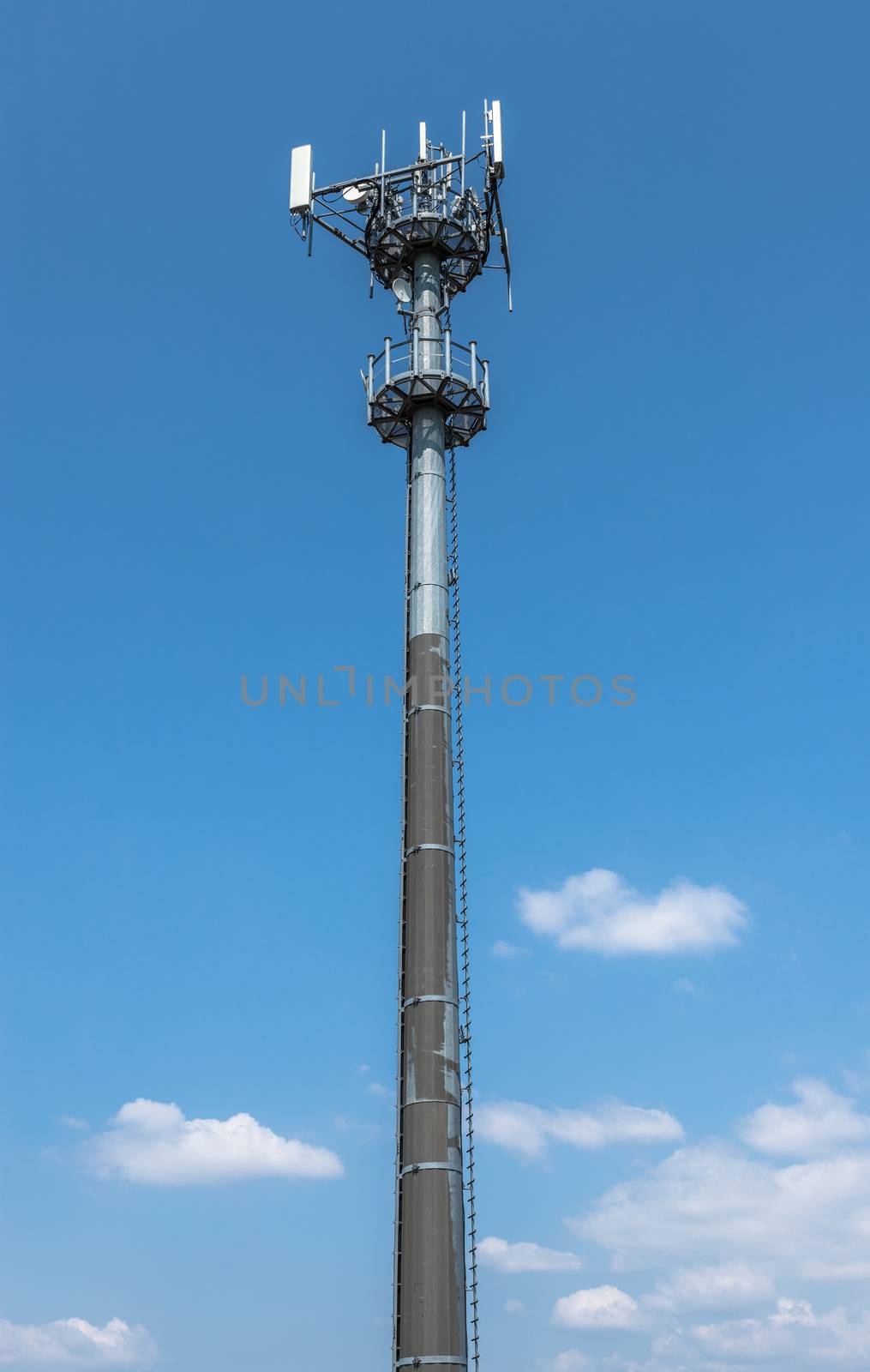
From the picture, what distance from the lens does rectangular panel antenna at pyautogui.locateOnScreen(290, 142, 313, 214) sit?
46.5 m

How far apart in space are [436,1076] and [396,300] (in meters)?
28.0

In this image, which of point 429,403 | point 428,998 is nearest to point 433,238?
point 429,403

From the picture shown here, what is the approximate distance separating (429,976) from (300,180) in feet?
99.7

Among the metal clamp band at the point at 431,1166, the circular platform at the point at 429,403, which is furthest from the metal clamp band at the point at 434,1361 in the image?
the circular platform at the point at 429,403

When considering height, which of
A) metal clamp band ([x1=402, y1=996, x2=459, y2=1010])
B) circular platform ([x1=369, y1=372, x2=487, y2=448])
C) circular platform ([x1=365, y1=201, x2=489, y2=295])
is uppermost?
circular platform ([x1=365, y1=201, x2=489, y2=295])

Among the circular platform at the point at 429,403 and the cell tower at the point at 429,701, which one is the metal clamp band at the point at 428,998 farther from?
the circular platform at the point at 429,403

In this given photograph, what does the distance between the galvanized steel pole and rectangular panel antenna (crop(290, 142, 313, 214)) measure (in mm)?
8108

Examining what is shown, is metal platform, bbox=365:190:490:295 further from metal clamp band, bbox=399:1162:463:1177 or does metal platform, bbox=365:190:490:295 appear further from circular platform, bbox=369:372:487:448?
metal clamp band, bbox=399:1162:463:1177

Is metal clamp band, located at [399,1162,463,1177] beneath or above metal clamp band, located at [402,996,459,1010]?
beneath

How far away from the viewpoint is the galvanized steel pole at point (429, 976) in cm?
3108

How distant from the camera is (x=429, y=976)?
113 ft

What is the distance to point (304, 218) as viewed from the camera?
153ft

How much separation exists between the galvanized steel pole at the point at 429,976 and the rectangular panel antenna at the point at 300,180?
8.11 meters

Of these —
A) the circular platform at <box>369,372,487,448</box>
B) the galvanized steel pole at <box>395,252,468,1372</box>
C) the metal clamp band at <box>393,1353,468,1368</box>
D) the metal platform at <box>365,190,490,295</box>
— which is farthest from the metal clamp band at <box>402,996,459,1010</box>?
the metal platform at <box>365,190,490,295</box>
